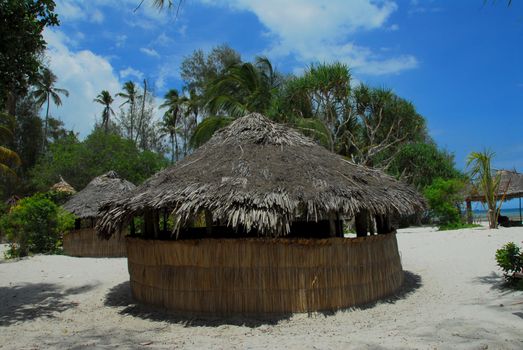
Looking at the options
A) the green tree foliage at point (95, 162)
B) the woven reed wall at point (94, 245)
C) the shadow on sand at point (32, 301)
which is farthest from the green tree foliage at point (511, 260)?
the green tree foliage at point (95, 162)

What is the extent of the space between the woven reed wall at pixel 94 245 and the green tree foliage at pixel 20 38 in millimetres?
7390

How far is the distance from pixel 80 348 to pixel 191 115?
30085mm

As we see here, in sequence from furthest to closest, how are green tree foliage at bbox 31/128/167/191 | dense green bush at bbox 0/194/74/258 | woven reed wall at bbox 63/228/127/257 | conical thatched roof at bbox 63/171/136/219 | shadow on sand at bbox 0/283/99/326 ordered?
green tree foliage at bbox 31/128/167/191 < conical thatched roof at bbox 63/171/136/219 < woven reed wall at bbox 63/228/127/257 < dense green bush at bbox 0/194/74/258 < shadow on sand at bbox 0/283/99/326

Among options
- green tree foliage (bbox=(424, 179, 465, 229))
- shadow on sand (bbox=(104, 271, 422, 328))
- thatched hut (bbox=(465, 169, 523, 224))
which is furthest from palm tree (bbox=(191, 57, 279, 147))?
shadow on sand (bbox=(104, 271, 422, 328))

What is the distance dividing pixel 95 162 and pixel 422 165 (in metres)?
17.8

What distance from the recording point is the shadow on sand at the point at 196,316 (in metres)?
6.05

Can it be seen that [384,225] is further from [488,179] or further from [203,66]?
[203,66]

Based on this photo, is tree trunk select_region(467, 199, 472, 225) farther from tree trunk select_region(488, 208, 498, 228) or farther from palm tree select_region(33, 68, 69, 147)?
palm tree select_region(33, 68, 69, 147)

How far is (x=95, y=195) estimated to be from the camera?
1586 cm

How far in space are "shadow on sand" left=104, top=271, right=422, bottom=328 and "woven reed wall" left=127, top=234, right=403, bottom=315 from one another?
0.30ft

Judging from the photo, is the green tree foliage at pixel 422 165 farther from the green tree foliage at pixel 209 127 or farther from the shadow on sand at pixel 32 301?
the shadow on sand at pixel 32 301

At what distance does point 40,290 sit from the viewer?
8852mm

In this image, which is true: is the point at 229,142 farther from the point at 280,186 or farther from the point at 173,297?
the point at 173,297

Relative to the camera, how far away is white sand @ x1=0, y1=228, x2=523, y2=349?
16.7ft
